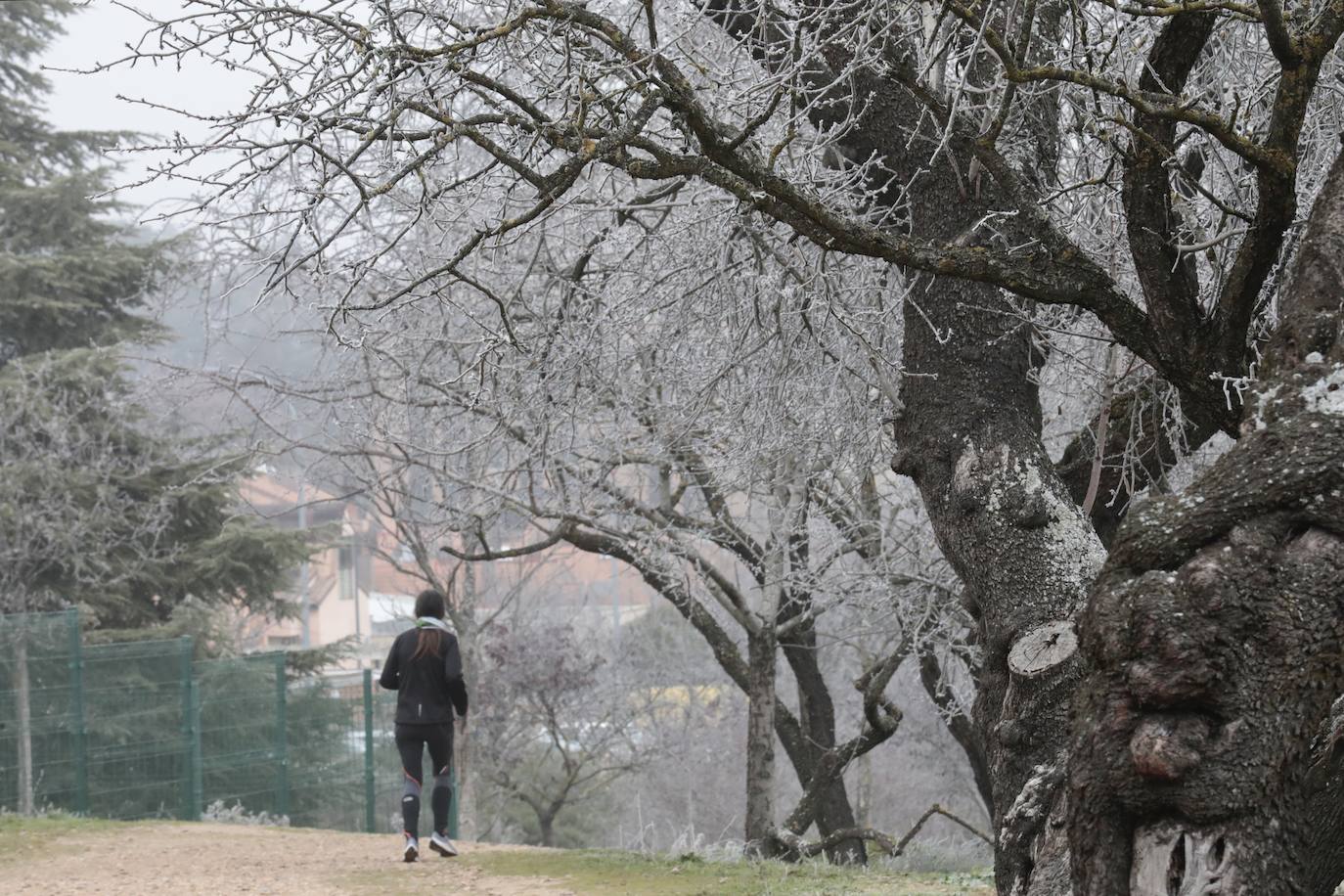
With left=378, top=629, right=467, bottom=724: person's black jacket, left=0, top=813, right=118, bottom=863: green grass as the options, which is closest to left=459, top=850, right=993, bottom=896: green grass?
left=378, top=629, right=467, bottom=724: person's black jacket

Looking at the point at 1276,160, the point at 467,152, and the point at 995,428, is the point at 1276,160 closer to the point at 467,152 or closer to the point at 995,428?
the point at 995,428

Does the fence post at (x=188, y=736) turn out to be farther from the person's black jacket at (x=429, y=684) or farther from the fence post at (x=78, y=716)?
the person's black jacket at (x=429, y=684)

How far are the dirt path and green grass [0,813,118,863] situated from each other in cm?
4

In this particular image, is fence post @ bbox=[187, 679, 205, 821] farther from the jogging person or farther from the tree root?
the tree root

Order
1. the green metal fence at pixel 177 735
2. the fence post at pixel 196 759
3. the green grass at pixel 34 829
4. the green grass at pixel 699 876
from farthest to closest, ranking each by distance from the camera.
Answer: the fence post at pixel 196 759 → the green metal fence at pixel 177 735 → the green grass at pixel 34 829 → the green grass at pixel 699 876

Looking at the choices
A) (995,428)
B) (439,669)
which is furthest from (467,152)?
(995,428)

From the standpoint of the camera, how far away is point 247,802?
14945 millimetres

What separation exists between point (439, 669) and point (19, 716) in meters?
6.18

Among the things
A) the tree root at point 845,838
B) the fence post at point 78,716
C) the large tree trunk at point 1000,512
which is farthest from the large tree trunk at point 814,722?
the large tree trunk at point 1000,512

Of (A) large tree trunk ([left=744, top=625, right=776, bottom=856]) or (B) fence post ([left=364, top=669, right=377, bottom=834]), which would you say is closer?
(A) large tree trunk ([left=744, top=625, right=776, bottom=856])

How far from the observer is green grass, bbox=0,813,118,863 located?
387 inches

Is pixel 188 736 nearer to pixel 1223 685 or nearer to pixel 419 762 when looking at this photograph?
pixel 419 762

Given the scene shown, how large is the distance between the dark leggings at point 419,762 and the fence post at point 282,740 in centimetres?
631

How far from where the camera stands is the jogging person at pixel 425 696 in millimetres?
9109
